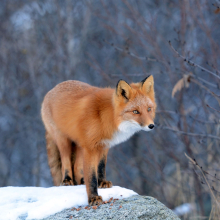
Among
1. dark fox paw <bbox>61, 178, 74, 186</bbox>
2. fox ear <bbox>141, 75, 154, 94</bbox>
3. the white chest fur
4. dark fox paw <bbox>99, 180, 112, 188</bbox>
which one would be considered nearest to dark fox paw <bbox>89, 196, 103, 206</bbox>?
dark fox paw <bbox>99, 180, 112, 188</bbox>

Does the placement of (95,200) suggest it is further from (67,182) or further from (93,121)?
(67,182)

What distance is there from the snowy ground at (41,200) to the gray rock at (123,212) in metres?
0.12

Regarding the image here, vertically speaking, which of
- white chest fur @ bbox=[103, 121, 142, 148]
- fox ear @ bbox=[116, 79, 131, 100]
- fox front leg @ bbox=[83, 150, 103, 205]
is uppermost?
fox ear @ bbox=[116, 79, 131, 100]

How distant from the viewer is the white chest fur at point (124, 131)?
3.60 meters

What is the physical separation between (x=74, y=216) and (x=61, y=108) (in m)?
1.70

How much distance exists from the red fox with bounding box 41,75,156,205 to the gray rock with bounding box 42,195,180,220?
205mm

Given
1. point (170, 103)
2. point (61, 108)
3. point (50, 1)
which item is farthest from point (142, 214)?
A: point (50, 1)

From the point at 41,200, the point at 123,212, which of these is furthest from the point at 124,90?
the point at 41,200

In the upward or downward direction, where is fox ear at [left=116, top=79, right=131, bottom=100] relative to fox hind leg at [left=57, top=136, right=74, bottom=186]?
upward

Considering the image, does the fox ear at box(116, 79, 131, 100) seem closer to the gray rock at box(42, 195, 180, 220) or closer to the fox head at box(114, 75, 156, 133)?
the fox head at box(114, 75, 156, 133)

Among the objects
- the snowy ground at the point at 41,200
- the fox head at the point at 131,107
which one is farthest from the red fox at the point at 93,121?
the snowy ground at the point at 41,200

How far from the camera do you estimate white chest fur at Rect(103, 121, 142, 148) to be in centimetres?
360

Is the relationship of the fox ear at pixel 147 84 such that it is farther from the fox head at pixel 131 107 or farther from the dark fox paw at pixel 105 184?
the dark fox paw at pixel 105 184

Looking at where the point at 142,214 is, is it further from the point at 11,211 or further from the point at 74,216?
the point at 11,211
